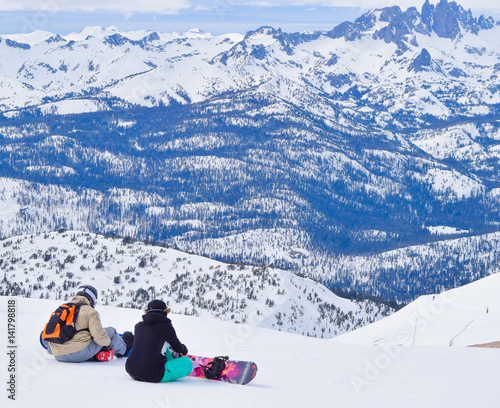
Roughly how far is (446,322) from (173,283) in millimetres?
75555

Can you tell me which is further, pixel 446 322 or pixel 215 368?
pixel 446 322

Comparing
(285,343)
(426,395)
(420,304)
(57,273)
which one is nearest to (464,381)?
(426,395)

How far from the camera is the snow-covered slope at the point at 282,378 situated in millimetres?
16172

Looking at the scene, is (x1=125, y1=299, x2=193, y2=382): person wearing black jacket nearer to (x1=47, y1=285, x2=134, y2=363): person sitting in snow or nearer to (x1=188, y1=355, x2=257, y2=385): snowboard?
(x1=188, y1=355, x2=257, y2=385): snowboard

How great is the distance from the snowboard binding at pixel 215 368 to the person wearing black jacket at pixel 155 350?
41.0 inches

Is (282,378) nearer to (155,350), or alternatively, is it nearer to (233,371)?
(233,371)

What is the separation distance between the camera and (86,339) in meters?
19.0

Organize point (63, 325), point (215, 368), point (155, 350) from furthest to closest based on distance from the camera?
1. point (215, 368)
2. point (63, 325)
3. point (155, 350)

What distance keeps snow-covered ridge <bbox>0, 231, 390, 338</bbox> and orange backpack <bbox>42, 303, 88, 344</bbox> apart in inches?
3833

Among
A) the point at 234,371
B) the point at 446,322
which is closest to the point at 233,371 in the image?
the point at 234,371

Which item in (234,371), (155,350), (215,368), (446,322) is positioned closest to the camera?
(155,350)

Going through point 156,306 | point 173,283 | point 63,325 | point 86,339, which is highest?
point 156,306

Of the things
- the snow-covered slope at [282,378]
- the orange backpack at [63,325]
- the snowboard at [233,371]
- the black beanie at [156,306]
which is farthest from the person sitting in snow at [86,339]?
the snowboard at [233,371]

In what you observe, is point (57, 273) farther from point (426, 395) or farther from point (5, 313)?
point (426, 395)
